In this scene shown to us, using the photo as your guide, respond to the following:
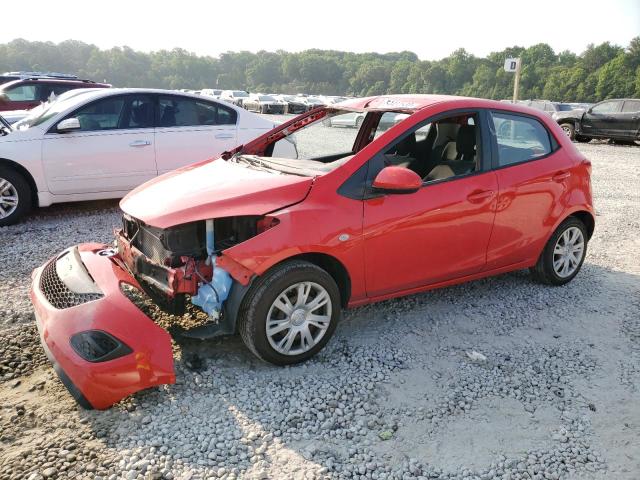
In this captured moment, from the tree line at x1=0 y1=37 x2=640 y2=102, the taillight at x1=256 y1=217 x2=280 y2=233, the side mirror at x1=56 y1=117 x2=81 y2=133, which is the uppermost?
the tree line at x1=0 y1=37 x2=640 y2=102

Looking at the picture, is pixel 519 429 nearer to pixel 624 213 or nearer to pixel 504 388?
pixel 504 388

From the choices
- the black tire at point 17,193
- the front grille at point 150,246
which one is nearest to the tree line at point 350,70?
the black tire at point 17,193

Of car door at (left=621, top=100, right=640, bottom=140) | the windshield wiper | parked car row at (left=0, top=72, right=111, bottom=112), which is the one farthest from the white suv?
car door at (left=621, top=100, right=640, bottom=140)

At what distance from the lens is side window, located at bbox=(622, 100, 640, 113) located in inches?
721

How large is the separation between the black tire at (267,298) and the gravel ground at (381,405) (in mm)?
167

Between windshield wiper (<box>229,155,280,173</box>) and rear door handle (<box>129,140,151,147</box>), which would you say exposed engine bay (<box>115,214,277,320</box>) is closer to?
windshield wiper (<box>229,155,280,173</box>)

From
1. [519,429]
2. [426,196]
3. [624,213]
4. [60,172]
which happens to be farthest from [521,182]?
[60,172]

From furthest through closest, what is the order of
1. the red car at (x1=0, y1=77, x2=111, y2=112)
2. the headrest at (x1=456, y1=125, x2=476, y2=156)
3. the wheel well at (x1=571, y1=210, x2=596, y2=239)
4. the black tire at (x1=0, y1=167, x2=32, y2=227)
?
the red car at (x1=0, y1=77, x2=111, y2=112), the black tire at (x1=0, y1=167, x2=32, y2=227), the wheel well at (x1=571, y1=210, x2=596, y2=239), the headrest at (x1=456, y1=125, x2=476, y2=156)

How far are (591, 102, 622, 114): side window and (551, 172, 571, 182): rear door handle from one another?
1643cm

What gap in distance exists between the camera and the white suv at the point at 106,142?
21.9 ft

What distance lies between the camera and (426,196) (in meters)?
3.97

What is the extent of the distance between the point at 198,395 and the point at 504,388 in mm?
1892

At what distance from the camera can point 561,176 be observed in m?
4.82

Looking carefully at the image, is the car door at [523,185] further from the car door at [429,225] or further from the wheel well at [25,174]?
the wheel well at [25,174]
